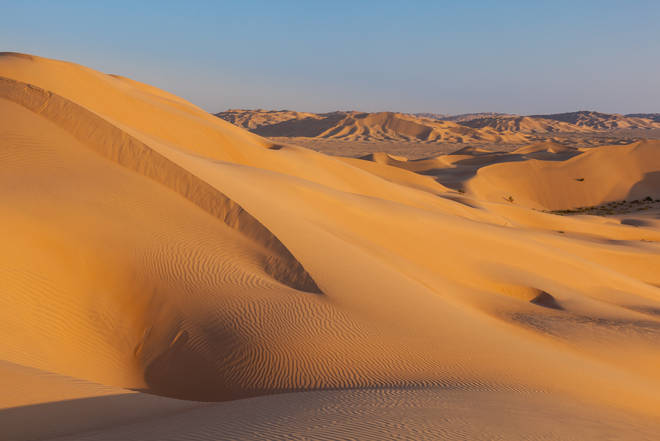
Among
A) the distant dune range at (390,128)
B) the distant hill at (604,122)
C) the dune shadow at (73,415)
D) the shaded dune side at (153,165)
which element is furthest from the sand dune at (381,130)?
the dune shadow at (73,415)

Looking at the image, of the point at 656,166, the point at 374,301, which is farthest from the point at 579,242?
the point at 656,166

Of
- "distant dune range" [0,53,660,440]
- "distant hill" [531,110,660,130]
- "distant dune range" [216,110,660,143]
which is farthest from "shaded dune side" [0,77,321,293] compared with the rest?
"distant hill" [531,110,660,130]

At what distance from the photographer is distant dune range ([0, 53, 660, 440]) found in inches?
174

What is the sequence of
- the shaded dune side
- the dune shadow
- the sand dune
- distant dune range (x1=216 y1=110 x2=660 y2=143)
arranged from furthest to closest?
1. distant dune range (x1=216 y1=110 x2=660 y2=143)
2. the sand dune
3. the shaded dune side
4. the dune shadow

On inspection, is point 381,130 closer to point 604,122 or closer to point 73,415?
point 604,122

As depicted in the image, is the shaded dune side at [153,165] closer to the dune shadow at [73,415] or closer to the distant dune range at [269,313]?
the distant dune range at [269,313]

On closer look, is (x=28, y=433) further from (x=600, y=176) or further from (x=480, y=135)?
(x=480, y=135)

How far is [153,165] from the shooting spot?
10273mm

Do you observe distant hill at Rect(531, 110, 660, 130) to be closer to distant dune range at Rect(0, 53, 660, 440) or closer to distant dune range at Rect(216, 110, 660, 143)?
distant dune range at Rect(216, 110, 660, 143)

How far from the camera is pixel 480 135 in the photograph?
87.8 metres

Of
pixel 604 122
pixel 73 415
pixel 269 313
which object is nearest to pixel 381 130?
pixel 604 122

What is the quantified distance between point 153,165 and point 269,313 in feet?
15.3

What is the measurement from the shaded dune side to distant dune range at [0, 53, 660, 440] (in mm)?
40

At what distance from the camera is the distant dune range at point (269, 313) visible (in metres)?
4.41
